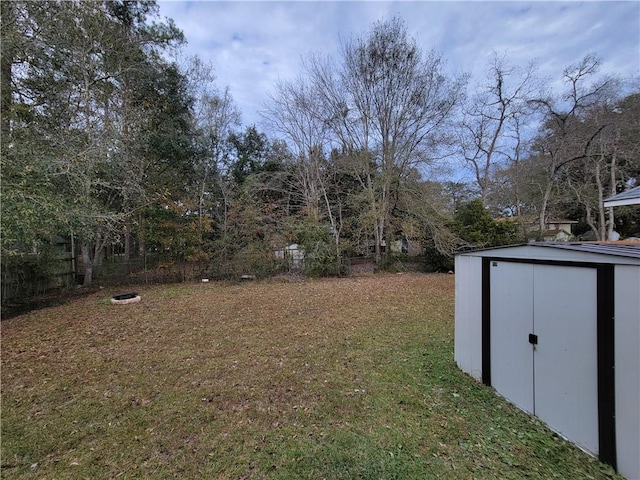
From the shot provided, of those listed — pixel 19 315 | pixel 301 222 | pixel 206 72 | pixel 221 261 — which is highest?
pixel 206 72

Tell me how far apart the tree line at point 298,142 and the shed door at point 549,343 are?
7190 mm

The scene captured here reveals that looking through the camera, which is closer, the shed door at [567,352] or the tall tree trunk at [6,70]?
the shed door at [567,352]

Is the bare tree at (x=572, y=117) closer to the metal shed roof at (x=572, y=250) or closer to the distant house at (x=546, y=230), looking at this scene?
the distant house at (x=546, y=230)

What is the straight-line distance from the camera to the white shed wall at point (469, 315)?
298cm

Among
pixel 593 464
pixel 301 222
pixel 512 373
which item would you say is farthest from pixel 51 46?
pixel 593 464

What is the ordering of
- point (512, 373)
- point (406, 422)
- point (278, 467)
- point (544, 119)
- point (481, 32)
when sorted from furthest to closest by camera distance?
point (544, 119), point (481, 32), point (512, 373), point (406, 422), point (278, 467)

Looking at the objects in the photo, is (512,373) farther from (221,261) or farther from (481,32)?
(221,261)

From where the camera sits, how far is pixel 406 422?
7.56 feet

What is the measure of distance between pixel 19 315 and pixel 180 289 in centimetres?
350

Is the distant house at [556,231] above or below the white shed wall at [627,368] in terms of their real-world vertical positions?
above

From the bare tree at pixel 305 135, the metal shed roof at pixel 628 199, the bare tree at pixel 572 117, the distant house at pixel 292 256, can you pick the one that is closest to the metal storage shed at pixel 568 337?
the metal shed roof at pixel 628 199

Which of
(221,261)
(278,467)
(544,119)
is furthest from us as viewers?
(544,119)

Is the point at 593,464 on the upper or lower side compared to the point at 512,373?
lower

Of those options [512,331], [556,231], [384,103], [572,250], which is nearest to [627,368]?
[572,250]
